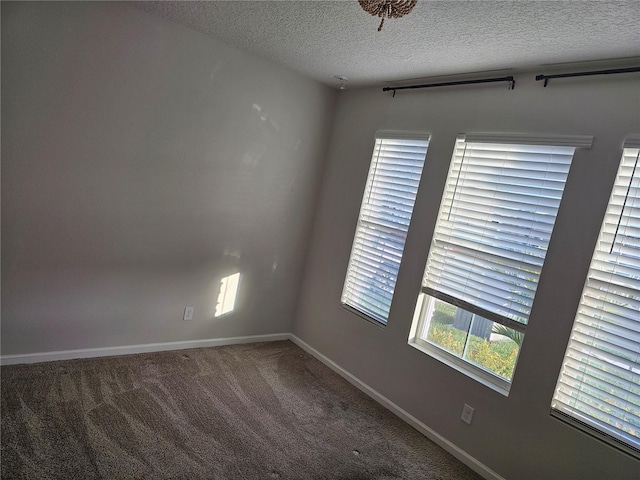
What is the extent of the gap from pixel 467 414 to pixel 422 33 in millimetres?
2295

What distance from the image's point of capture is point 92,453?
7.39 feet

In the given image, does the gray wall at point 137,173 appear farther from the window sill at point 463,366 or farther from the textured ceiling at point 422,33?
the window sill at point 463,366

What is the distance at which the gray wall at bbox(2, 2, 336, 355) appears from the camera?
2.75 meters

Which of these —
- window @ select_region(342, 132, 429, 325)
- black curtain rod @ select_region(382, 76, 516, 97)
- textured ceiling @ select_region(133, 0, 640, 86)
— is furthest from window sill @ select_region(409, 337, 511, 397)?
textured ceiling @ select_region(133, 0, 640, 86)

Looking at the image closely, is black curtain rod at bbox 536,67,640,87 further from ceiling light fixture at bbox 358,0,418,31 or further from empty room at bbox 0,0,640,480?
ceiling light fixture at bbox 358,0,418,31

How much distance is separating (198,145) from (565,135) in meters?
2.47

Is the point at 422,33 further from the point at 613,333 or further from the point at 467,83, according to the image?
the point at 613,333

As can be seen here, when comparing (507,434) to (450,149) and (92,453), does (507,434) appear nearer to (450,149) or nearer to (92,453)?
(450,149)

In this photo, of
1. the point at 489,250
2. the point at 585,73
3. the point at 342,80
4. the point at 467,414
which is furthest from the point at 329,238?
the point at 585,73

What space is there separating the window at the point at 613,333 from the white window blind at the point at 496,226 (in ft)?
0.94

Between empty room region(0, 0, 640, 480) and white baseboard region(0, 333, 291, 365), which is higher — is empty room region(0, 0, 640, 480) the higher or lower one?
the higher one

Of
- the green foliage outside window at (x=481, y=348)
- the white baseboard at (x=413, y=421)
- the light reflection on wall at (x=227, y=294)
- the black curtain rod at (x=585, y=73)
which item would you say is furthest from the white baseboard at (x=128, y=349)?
the black curtain rod at (x=585, y=73)

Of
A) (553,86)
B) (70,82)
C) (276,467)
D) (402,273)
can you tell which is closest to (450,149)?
(553,86)

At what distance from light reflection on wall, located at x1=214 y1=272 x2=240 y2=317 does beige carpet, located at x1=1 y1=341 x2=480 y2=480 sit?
0.45 meters
